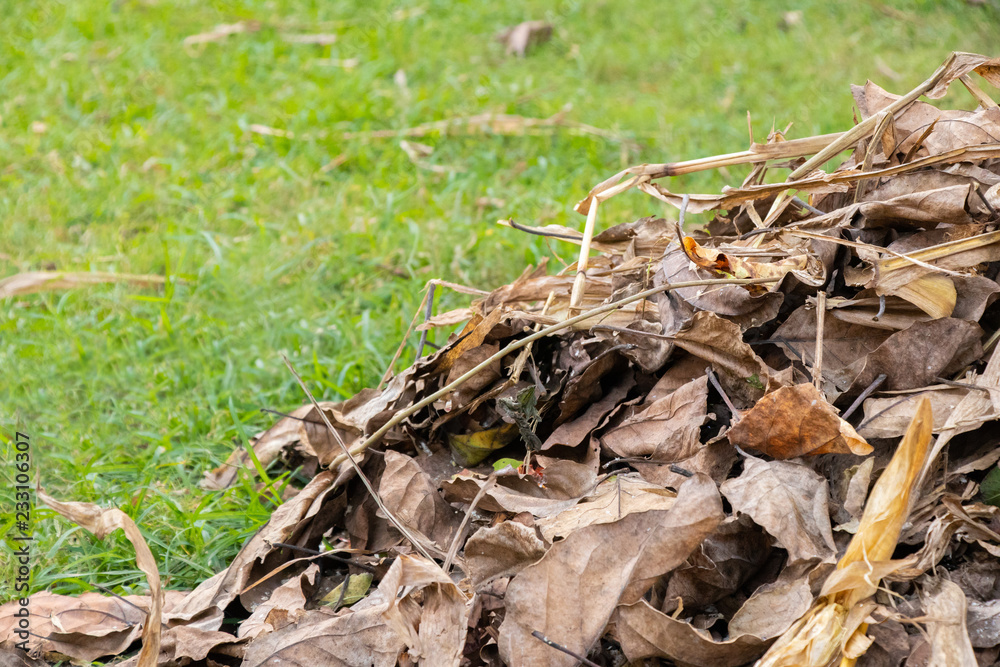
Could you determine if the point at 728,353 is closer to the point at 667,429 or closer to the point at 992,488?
the point at 667,429

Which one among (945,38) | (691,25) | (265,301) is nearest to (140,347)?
(265,301)

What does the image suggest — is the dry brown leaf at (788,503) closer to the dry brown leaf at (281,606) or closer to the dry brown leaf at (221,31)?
the dry brown leaf at (281,606)

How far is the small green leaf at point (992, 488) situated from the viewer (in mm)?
1289

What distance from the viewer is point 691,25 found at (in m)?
6.04

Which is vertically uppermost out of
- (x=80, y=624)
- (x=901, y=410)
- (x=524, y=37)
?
(x=901, y=410)

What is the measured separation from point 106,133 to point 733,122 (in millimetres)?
3668

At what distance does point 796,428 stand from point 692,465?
191mm

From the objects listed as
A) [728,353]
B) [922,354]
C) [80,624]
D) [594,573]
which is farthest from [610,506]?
[80,624]

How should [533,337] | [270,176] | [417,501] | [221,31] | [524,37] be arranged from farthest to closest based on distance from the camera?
[221,31] < [524,37] < [270,176] < [417,501] < [533,337]

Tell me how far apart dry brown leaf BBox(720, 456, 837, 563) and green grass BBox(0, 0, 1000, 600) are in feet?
3.98

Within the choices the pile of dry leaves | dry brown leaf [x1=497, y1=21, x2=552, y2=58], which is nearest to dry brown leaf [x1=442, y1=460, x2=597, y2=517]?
the pile of dry leaves

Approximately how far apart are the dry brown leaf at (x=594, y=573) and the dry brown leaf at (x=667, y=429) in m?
0.23

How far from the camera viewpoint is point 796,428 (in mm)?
1359

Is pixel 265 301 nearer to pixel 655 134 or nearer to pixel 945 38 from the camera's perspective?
pixel 655 134
